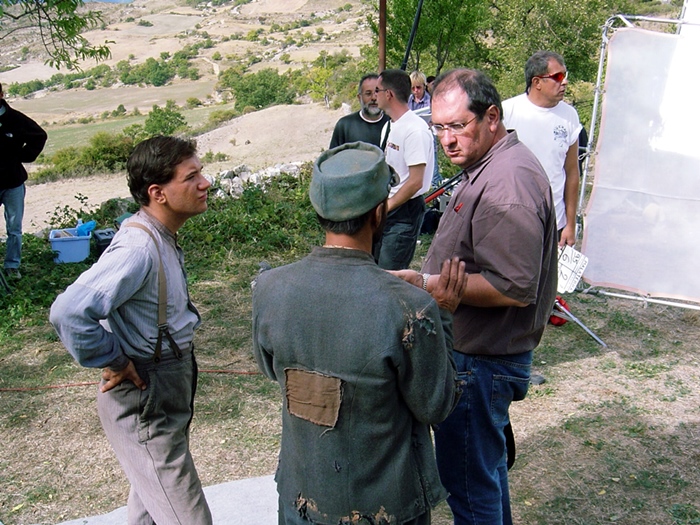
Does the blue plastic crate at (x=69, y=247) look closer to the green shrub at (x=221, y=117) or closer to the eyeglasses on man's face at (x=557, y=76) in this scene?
the eyeglasses on man's face at (x=557, y=76)

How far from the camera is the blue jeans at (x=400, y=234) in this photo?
456 cm

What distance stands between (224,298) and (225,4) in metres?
157

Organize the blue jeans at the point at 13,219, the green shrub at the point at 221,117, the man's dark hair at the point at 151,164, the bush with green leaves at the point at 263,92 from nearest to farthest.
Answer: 1. the man's dark hair at the point at 151,164
2. the blue jeans at the point at 13,219
3. the green shrub at the point at 221,117
4. the bush with green leaves at the point at 263,92

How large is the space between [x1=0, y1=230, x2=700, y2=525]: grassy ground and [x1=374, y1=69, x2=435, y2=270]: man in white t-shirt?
1.34 meters

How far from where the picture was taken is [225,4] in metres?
148

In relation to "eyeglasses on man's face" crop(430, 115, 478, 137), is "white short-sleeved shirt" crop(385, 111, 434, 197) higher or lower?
lower

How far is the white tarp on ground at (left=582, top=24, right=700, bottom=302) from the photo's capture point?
5.00m

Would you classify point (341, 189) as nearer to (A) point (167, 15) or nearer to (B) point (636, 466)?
(B) point (636, 466)

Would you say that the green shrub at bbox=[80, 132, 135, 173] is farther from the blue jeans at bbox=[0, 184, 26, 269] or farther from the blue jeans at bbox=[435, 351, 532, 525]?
the blue jeans at bbox=[435, 351, 532, 525]

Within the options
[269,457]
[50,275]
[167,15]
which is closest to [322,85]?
[50,275]

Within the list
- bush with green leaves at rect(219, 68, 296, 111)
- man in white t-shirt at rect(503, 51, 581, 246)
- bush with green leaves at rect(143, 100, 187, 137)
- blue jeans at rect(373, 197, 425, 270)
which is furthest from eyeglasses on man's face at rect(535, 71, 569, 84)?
bush with green leaves at rect(219, 68, 296, 111)

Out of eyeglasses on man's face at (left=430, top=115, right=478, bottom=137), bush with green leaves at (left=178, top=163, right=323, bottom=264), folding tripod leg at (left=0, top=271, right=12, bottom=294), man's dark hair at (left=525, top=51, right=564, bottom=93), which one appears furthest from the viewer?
bush with green leaves at (left=178, top=163, right=323, bottom=264)

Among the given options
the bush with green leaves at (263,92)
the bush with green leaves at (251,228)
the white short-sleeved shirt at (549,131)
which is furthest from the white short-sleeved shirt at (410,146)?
the bush with green leaves at (263,92)

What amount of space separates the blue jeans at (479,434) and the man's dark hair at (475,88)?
89 cm
